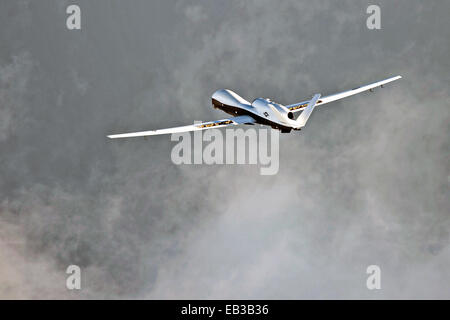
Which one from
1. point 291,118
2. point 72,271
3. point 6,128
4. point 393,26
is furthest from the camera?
point 6,128

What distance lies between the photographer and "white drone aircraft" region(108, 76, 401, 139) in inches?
3273

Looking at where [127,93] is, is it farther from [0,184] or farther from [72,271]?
[72,271]

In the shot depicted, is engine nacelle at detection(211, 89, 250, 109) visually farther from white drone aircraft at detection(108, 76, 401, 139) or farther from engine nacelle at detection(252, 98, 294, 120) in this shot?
engine nacelle at detection(252, 98, 294, 120)

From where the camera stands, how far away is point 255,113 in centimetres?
8825

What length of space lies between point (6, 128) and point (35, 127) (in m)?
10.5

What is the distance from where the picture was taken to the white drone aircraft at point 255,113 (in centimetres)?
8314

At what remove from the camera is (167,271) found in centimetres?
19962

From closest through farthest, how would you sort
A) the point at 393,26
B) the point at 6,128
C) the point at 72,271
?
the point at 72,271 < the point at 393,26 < the point at 6,128

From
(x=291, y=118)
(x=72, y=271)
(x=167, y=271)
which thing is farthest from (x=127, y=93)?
(x=291, y=118)

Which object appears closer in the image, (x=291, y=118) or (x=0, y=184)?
(x=291, y=118)
